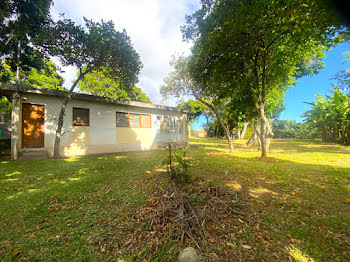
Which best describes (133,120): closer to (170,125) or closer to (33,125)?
(170,125)

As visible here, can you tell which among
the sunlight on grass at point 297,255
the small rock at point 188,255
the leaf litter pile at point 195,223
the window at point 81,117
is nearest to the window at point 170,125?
the window at point 81,117

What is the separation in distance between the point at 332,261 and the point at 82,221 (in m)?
3.42

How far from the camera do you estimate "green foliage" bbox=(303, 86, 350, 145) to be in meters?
12.7

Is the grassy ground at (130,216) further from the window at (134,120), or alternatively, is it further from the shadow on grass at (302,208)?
the window at (134,120)

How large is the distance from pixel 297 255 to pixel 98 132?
34.2 ft

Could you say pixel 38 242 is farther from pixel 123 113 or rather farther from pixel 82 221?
pixel 123 113

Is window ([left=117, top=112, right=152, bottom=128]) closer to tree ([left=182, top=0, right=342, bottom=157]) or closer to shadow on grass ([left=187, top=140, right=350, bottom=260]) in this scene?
tree ([left=182, top=0, right=342, bottom=157])

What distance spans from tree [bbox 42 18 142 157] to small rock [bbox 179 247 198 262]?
29.2 ft

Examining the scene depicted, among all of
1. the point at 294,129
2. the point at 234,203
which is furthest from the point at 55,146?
the point at 294,129

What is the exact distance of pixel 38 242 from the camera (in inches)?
75.6

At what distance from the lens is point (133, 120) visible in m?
11.1

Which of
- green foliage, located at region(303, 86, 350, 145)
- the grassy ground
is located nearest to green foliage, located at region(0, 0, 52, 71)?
the grassy ground

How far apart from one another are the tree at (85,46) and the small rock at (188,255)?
891 centimetres

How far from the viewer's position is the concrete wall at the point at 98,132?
26.5 ft
